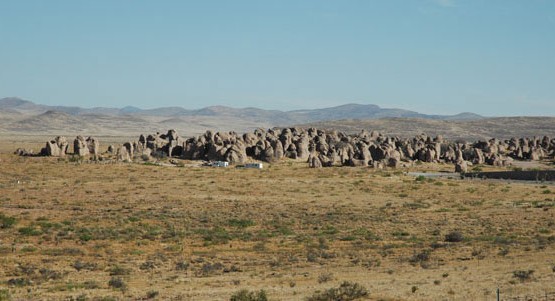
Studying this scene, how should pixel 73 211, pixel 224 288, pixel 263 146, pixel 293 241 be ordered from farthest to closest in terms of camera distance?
pixel 263 146, pixel 73 211, pixel 293 241, pixel 224 288

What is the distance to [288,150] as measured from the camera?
109188 millimetres

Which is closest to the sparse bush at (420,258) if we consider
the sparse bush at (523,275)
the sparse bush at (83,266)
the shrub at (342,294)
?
the sparse bush at (523,275)

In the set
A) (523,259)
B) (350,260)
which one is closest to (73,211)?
(350,260)

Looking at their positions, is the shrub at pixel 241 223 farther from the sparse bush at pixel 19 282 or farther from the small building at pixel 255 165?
the small building at pixel 255 165

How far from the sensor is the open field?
2711cm

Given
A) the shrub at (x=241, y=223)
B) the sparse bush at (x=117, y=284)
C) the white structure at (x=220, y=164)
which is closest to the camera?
the sparse bush at (x=117, y=284)

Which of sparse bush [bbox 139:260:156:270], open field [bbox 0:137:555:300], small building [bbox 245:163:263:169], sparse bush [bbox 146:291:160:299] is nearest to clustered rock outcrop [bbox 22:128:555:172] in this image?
small building [bbox 245:163:263:169]

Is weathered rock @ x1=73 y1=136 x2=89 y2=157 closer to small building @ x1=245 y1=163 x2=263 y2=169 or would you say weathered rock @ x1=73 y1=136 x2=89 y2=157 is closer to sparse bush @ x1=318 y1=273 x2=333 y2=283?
small building @ x1=245 y1=163 x2=263 y2=169

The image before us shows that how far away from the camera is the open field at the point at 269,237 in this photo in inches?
1067

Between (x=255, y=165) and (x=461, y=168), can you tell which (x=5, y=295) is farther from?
(x=461, y=168)

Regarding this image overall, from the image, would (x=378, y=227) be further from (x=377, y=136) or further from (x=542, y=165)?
(x=377, y=136)

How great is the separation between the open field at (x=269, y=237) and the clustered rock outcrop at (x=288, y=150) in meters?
20.8

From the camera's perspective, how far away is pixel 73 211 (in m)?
51.8

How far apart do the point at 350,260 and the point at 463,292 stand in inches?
366
